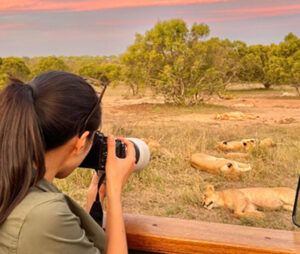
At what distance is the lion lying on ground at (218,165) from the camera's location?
3.10 m

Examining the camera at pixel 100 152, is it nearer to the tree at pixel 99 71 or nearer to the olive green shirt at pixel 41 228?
the olive green shirt at pixel 41 228

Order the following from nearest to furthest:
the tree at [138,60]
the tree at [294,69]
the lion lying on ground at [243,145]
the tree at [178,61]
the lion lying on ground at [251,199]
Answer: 1. the lion lying on ground at [251,199]
2. the lion lying on ground at [243,145]
3. the tree at [178,61]
4. the tree at [138,60]
5. the tree at [294,69]

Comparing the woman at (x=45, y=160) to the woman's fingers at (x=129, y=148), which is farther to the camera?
the woman's fingers at (x=129, y=148)

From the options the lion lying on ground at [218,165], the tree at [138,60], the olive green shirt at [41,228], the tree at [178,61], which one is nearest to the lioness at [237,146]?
the lion lying on ground at [218,165]

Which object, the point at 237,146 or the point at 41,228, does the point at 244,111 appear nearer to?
the point at 237,146

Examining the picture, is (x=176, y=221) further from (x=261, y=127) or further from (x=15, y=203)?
(x=261, y=127)

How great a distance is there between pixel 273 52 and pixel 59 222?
1076cm

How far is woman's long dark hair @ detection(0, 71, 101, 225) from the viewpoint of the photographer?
64 centimetres

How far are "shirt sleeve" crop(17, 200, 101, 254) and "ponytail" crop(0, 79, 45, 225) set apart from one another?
4 cm

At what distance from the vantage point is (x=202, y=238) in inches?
34.1

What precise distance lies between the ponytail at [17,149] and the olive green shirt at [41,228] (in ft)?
0.06

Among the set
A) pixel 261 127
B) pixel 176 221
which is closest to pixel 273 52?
pixel 261 127

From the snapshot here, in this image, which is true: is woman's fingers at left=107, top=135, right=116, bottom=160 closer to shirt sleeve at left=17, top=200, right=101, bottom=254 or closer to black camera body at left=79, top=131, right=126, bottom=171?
black camera body at left=79, top=131, right=126, bottom=171

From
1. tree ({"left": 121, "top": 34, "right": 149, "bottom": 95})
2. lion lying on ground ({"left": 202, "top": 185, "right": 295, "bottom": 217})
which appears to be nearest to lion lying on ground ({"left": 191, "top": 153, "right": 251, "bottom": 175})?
lion lying on ground ({"left": 202, "top": 185, "right": 295, "bottom": 217})
